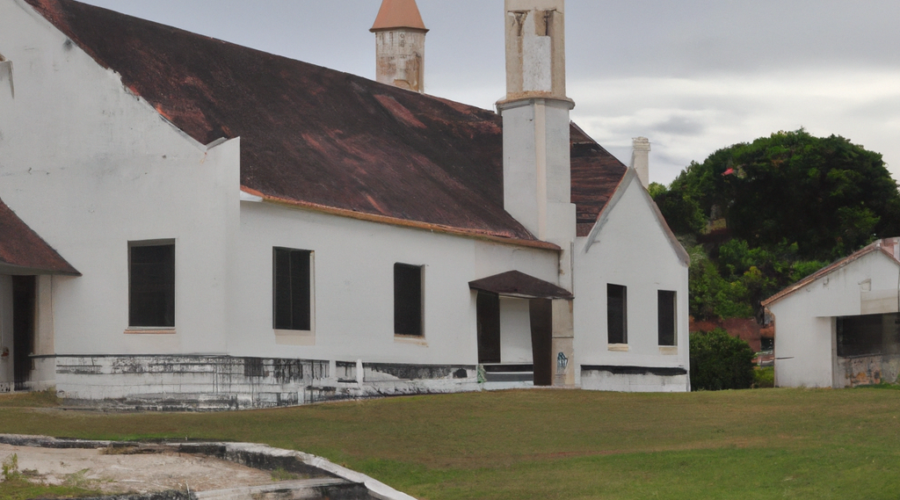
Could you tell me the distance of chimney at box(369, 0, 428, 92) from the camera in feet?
126

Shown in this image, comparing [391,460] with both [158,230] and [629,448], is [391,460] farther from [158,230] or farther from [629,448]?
[158,230]

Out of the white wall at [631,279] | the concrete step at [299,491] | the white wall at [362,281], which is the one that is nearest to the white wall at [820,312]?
the white wall at [631,279]

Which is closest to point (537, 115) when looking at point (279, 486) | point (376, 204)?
point (376, 204)

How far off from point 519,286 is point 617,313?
4430mm

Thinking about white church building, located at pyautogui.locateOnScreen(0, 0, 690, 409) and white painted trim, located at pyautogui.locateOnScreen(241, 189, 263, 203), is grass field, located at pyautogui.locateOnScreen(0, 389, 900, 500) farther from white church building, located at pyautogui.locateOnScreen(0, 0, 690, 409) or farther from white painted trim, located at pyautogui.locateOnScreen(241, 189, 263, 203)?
white painted trim, located at pyautogui.locateOnScreen(241, 189, 263, 203)

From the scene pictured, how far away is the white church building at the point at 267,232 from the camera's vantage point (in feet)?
63.6

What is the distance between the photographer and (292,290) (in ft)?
67.7

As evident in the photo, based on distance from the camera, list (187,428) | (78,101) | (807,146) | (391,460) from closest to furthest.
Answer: (391,460) → (187,428) → (78,101) → (807,146)

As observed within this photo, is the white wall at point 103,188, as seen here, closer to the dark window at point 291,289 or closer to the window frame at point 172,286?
the window frame at point 172,286

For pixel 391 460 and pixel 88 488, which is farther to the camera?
pixel 391 460

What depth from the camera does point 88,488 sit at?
10.3m

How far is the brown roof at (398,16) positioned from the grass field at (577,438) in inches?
809

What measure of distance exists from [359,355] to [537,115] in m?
8.11

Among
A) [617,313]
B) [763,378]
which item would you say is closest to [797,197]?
[763,378]
